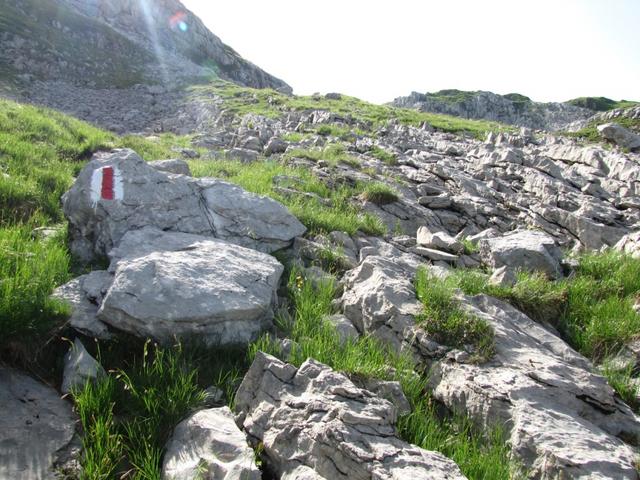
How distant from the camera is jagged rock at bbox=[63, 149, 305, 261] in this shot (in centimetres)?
607

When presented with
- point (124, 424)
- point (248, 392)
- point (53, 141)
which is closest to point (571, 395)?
point (248, 392)

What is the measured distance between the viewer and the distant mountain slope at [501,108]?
122 meters

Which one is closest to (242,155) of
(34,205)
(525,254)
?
(34,205)

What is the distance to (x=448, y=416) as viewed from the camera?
4211 millimetres

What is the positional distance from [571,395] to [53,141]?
44.1 feet

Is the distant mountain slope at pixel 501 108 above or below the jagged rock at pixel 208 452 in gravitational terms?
above

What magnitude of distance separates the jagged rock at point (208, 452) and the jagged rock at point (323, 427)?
0.24 m

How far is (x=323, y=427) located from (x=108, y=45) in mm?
70261

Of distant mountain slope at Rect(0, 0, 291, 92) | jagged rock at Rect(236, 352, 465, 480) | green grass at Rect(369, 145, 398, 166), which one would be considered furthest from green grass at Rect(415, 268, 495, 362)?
distant mountain slope at Rect(0, 0, 291, 92)

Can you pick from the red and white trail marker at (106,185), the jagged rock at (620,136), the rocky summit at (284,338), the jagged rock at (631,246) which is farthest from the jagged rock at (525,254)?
the jagged rock at (620,136)

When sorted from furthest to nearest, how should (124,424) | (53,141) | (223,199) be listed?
(53,141), (223,199), (124,424)

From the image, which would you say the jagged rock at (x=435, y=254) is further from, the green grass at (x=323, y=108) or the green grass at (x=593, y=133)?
the green grass at (x=593, y=133)

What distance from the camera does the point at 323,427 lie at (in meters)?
3.22

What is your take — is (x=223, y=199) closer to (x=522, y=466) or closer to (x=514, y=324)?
(x=514, y=324)
